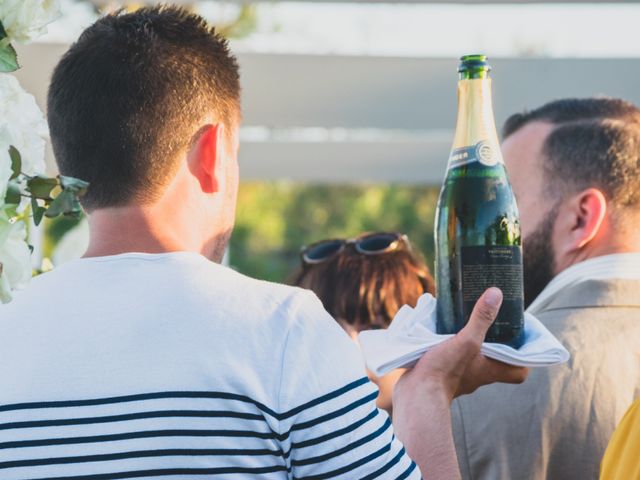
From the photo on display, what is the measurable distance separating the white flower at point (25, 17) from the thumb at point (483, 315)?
717mm

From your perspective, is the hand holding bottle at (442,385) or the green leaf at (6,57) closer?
the green leaf at (6,57)

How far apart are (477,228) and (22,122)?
72 cm

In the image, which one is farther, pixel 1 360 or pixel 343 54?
pixel 343 54

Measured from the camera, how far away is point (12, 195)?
1.03 m

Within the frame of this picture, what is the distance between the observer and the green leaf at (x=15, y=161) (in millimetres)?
1059

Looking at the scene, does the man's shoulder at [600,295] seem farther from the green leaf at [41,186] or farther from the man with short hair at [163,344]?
the green leaf at [41,186]

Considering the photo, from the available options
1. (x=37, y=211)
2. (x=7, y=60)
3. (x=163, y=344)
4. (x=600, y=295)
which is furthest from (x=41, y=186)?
(x=600, y=295)

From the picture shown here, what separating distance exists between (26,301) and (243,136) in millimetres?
3753

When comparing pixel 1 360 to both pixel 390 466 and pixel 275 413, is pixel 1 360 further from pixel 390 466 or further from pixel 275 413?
pixel 390 466


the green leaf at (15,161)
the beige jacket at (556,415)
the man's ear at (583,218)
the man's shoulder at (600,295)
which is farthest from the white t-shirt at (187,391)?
the man's ear at (583,218)

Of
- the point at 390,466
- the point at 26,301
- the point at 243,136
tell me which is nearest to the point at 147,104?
the point at 26,301

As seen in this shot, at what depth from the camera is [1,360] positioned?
1.30m

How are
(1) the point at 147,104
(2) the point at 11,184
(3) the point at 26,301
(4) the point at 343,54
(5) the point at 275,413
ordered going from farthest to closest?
(4) the point at 343,54, (1) the point at 147,104, (3) the point at 26,301, (5) the point at 275,413, (2) the point at 11,184

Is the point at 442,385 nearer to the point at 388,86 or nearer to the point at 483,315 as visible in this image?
the point at 483,315
